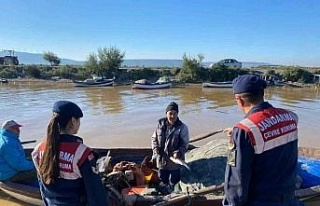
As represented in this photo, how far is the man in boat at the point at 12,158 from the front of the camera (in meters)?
5.28

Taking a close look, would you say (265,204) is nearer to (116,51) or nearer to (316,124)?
(316,124)

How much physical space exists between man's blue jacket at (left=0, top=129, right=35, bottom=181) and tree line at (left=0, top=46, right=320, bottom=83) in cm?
3725

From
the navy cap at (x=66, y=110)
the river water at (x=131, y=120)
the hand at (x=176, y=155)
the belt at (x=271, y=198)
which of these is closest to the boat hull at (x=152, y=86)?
the river water at (x=131, y=120)

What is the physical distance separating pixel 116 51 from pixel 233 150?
46.8m

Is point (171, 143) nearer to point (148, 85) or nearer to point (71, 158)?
point (71, 158)

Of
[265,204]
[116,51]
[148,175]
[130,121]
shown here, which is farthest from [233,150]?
[116,51]

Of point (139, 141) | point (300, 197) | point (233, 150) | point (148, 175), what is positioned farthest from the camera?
point (139, 141)

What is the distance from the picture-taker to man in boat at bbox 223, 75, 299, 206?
239 cm

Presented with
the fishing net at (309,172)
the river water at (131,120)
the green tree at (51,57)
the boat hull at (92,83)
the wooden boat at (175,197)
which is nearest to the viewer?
the wooden boat at (175,197)

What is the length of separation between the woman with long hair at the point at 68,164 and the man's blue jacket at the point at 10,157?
9.76 ft

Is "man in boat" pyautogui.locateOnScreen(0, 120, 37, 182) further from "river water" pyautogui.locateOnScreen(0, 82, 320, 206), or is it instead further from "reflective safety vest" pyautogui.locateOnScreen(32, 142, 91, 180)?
Answer: "river water" pyautogui.locateOnScreen(0, 82, 320, 206)

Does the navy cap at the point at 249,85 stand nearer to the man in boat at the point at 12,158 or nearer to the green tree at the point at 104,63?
the man in boat at the point at 12,158

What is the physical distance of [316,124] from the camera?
51.6 feet

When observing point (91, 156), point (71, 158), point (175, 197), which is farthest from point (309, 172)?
point (71, 158)
